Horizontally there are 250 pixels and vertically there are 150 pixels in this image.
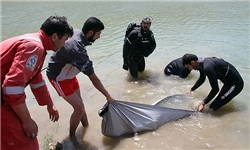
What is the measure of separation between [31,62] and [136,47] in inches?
166

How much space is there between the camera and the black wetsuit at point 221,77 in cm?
386

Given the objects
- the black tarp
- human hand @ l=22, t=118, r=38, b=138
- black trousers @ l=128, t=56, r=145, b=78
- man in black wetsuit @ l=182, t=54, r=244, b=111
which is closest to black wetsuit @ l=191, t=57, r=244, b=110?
man in black wetsuit @ l=182, t=54, r=244, b=111

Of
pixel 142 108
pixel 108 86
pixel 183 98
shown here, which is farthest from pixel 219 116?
pixel 108 86

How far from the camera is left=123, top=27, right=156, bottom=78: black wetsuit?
5.65m

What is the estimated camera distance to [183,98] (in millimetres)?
4672

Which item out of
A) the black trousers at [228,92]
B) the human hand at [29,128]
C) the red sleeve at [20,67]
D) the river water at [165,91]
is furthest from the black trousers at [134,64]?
the red sleeve at [20,67]

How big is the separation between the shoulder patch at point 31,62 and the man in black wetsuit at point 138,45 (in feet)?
13.0

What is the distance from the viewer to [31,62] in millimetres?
1781

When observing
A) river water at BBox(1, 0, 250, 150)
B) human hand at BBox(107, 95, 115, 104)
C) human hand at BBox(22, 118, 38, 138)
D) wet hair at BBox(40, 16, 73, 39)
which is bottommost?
river water at BBox(1, 0, 250, 150)

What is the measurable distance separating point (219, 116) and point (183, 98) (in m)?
0.74

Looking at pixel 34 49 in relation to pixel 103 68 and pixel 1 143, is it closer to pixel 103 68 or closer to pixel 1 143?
pixel 1 143

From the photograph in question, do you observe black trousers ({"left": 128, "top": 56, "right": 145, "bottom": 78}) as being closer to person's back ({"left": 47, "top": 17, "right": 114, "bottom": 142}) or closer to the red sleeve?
person's back ({"left": 47, "top": 17, "right": 114, "bottom": 142})

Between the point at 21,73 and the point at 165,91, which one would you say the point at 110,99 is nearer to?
the point at 21,73

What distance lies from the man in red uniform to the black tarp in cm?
132
